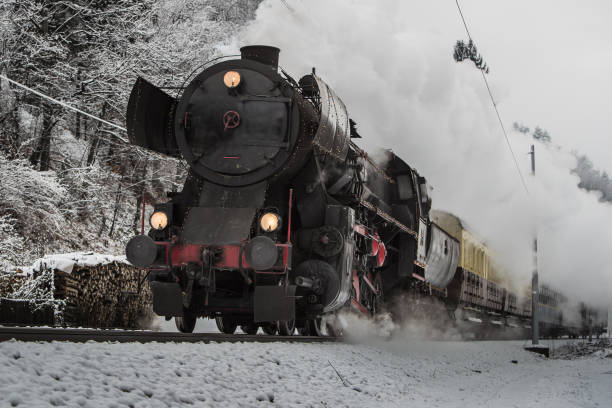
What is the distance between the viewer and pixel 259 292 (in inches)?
293

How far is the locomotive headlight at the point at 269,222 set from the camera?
7570mm

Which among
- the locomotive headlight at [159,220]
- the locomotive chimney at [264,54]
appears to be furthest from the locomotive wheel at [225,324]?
the locomotive chimney at [264,54]

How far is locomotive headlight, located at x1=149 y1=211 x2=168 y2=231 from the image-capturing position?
8.00 metres

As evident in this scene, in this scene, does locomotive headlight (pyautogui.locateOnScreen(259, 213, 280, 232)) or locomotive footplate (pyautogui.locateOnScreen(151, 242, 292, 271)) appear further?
locomotive headlight (pyautogui.locateOnScreen(259, 213, 280, 232))

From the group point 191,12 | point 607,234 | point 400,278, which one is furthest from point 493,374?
point 607,234

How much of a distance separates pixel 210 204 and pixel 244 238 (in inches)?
38.4

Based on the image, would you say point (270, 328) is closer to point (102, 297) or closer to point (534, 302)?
point (102, 297)

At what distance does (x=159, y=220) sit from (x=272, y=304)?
1859mm

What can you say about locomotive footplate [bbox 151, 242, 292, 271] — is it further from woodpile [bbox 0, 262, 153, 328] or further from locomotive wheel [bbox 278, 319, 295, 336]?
locomotive wheel [bbox 278, 319, 295, 336]

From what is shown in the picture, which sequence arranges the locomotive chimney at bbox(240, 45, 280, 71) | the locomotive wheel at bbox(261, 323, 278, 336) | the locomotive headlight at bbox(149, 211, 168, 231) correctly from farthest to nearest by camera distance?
the locomotive wheel at bbox(261, 323, 278, 336) < the locomotive chimney at bbox(240, 45, 280, 71) < the locomotive headlight at bbox(149, 211, 168, 231)

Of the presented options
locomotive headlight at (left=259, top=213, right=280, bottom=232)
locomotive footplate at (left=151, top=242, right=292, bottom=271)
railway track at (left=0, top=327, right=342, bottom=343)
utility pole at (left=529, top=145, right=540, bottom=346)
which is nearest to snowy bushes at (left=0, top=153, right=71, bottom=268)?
locomotive footplate at (left=151, top=242, right=292, bottom=271)

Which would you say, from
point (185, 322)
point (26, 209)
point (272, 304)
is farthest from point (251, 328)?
point (26, 209)

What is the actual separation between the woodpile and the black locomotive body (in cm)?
129

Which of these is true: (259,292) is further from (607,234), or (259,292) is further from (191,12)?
(607,234)
